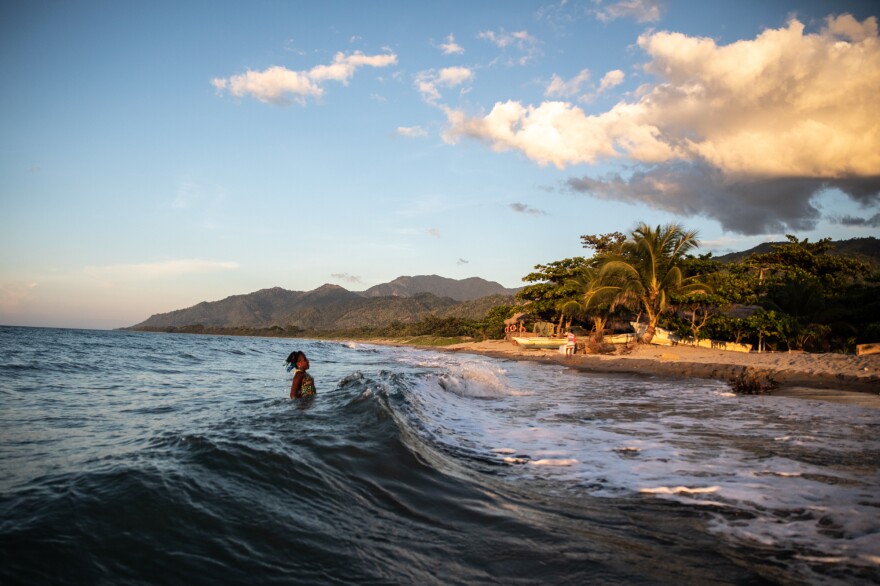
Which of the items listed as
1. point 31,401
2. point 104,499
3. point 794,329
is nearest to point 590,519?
point 104,499

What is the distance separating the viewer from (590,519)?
3.45 metres

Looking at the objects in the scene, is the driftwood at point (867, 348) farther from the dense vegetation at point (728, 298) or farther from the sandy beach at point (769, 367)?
the sandy beach at point (769, 367)

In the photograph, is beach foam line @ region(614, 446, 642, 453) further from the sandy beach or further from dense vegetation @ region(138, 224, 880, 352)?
dense vegetation @ region(138, 224, 880, 352)

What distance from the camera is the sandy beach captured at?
12310 mm

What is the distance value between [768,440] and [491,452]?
3824 millimetres

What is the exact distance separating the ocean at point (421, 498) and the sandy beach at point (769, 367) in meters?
5.59

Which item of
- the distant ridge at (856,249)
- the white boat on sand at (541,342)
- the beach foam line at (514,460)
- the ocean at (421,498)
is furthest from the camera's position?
the distant ridge at (856,249)

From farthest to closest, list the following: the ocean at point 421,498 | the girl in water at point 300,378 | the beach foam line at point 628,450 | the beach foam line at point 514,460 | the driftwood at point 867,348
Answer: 1. the driftwood at point 867,348
2. the girl in water at point 300,378
3. the beach foam line at point 628,450
4. the beach foam line at point 514,460
5. the ocean at point 421,498

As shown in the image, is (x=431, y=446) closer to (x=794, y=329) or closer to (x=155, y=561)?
(x=155, y=561)

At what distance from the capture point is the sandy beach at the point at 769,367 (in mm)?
12310

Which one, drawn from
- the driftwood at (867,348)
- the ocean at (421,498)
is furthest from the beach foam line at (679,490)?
the driftwood at (867,348)

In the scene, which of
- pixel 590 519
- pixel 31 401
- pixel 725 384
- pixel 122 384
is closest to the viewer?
pixel 590 519

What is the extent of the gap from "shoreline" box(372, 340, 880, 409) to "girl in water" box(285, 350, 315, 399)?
37.6ft

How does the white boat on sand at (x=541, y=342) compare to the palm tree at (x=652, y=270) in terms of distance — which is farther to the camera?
the white boat on sand at (x=541, y=342)
